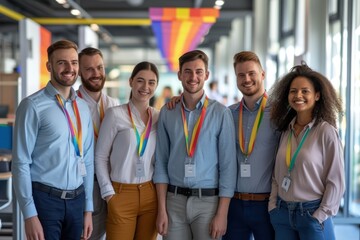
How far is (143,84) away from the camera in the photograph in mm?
3021

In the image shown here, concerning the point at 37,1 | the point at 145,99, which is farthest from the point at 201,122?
the point at 37,1

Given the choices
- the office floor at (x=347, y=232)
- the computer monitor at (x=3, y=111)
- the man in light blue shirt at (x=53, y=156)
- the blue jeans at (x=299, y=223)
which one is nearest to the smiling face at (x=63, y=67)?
the man in light blue shirt at (x=53, y=156)

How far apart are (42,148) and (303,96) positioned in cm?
154

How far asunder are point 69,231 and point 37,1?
983cm

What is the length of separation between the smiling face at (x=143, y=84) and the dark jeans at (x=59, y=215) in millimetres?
758

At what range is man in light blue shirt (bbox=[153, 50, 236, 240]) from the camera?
2.81 m

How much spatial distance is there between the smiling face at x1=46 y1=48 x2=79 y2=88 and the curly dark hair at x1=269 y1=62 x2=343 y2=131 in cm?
126

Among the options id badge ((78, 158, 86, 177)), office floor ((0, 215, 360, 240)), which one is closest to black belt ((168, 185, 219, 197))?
id badge ((78, 158, 86, 177))

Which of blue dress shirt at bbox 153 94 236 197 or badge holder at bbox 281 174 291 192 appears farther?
blue dress shirt at bbox 153 94 236 197

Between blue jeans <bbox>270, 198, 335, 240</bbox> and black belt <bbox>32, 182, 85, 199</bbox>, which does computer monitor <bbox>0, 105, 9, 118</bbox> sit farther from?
blue jeans <bbox>270, 198, 335, 240</bbox>

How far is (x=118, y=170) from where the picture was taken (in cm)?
297

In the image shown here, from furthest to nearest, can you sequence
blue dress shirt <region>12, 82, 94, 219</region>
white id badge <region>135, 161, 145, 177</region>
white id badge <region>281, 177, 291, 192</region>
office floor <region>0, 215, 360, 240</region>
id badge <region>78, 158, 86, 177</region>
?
office floor <region>0, 215, 360, 240</region> < white id badge <region>135, 161, 145, 177</region> < id badge <region>78, 158, 86, 177</region> < white id badge <region>281, 177, 291, 192</region> < blue dress shirt <region>12, 82, 94, 219</region>

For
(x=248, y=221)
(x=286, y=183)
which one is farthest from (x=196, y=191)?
(x=286, y=183)

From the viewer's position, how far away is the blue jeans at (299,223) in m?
2.53
